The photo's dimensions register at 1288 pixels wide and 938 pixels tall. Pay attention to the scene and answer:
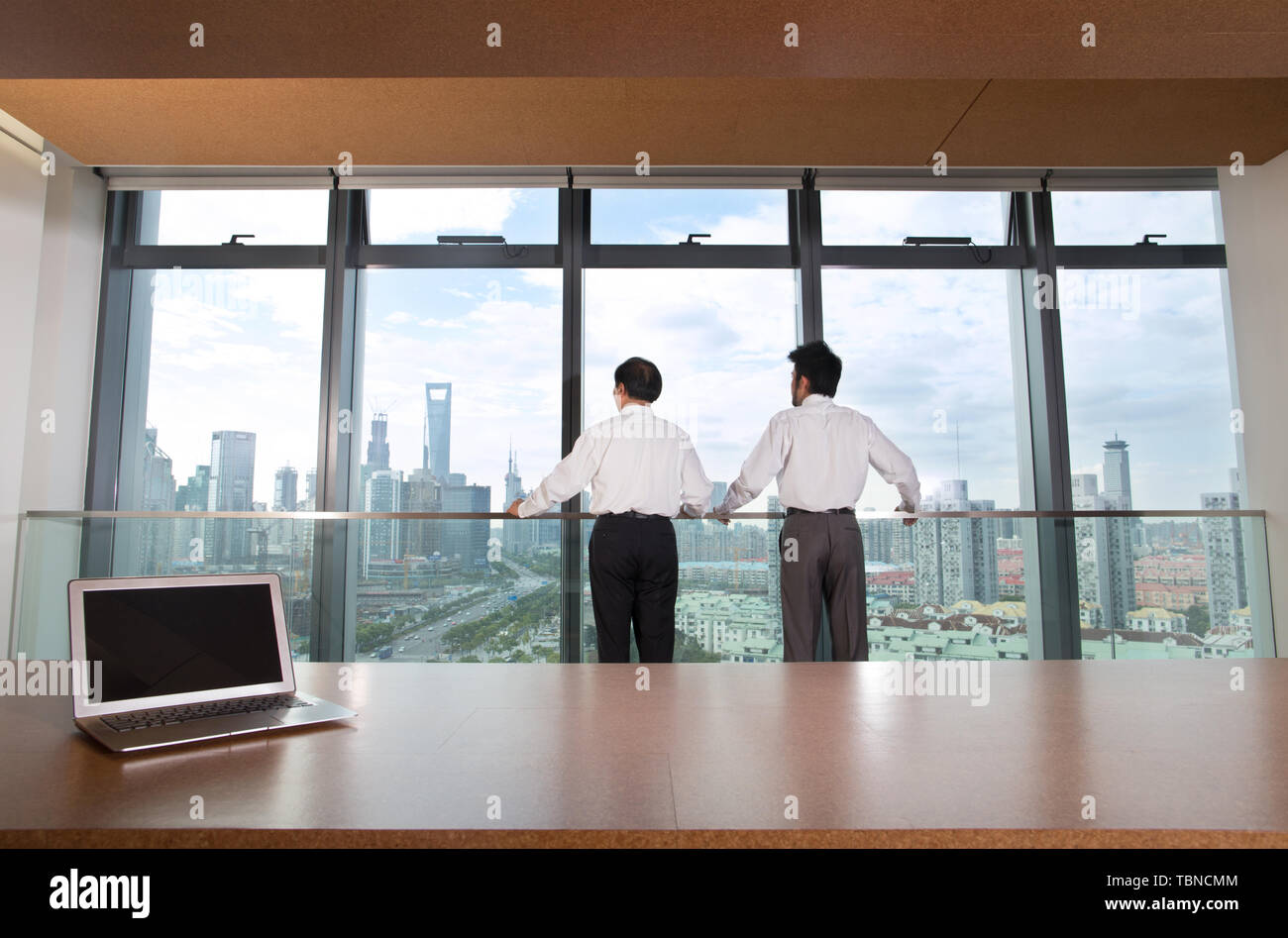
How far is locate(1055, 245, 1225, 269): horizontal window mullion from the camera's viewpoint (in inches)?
161

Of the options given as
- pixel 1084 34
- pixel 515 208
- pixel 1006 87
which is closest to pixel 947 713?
pixel 1084 34

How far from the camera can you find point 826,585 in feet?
9.56

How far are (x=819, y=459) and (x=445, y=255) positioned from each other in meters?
2.40

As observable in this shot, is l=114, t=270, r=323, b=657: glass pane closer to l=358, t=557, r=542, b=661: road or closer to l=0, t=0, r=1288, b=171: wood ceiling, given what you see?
l=0, t=0, r=1288, b=171: wood ceiling

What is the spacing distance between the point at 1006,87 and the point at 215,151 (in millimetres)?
3330

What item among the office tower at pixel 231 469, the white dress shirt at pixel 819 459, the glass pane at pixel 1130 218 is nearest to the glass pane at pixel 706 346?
the white dress shirt at pixel 819 459

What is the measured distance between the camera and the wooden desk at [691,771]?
0.59 meters

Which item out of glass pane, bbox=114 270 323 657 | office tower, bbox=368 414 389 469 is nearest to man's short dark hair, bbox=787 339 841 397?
office tower, bbox=368 414 389 469

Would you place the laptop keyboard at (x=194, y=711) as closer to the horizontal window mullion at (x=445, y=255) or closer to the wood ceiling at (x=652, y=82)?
the wood ceiling at (x=652, y=82)

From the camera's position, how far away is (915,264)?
4.14 meters

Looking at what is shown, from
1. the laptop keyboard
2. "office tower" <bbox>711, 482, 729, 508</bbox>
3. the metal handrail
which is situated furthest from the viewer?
"office tower" <bbox>711, 482, 729, 508</bbox>

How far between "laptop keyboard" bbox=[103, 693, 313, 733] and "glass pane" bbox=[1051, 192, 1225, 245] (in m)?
4.37

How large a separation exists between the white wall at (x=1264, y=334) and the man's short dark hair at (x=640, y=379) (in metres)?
2.74
